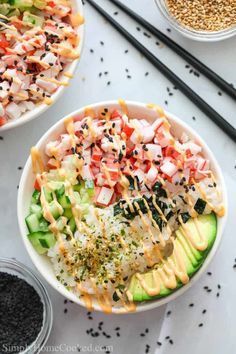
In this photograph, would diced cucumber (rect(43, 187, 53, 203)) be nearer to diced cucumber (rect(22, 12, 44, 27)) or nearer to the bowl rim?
diced cucumber (rect(22, 12, 44, 27))

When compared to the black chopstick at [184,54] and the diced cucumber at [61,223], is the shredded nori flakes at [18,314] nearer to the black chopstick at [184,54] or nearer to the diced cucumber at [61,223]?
the diced cucumber at [61,223]

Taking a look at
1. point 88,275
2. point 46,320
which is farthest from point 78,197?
point 46,320

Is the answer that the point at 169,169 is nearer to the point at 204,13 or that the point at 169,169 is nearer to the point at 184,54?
the point at 184,54

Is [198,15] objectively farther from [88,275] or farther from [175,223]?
[88,275]

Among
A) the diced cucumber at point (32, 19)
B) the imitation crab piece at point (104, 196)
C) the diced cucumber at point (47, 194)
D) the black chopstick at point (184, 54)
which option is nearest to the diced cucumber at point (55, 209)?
the diced cucumber at point (47, 194)

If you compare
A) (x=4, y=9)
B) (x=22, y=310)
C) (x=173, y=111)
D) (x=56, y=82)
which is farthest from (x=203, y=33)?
(x=22, y=310)

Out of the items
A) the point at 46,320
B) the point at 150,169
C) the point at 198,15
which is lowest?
the point at 46,320

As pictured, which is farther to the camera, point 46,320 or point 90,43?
Result: point 90,43
